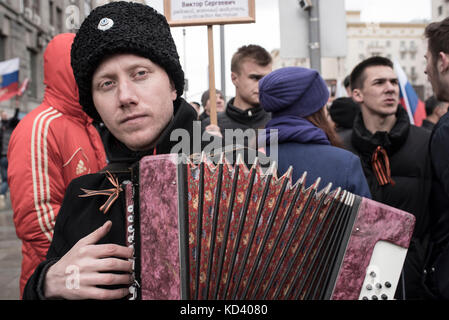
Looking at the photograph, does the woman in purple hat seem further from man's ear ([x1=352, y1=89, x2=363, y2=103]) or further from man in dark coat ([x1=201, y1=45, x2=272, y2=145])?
man in dark coat ([x1=201, y1=45, x2=272, y2=145])

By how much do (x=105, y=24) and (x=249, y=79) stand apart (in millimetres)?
2990

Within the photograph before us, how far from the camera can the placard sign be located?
10.6 feet

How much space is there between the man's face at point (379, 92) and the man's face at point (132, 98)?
2.41 m

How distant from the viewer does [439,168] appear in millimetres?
2324

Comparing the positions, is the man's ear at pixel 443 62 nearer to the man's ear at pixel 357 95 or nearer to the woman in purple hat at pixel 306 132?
the woman in purple hat at pixel 306 132

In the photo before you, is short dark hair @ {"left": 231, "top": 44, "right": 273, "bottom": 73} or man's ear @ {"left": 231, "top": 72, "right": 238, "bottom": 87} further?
man's ear @ {"left": 231, "top": 72, "right": 238, "bottom": 87}

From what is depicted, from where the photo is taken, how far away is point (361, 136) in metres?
3.36

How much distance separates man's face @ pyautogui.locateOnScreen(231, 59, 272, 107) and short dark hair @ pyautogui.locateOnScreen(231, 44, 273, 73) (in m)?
0.04

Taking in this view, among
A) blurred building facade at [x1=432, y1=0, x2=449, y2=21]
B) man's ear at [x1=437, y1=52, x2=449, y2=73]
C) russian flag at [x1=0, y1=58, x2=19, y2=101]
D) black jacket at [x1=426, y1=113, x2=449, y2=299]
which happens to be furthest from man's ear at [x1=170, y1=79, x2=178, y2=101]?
blurred building facade at [x1=432, y1=0, x2=449, y2=21]

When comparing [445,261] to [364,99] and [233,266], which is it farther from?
[364,99]

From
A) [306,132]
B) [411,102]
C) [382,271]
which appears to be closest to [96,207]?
[382,271]

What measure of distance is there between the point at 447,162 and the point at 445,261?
505mm

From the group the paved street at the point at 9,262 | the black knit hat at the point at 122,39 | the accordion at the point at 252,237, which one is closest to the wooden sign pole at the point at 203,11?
the black knit hat at the point at 122,39
